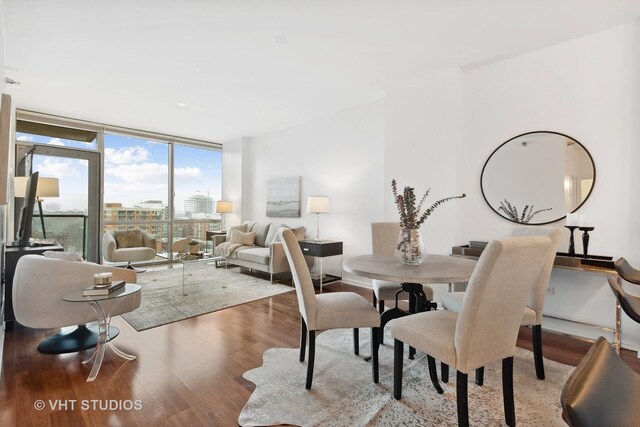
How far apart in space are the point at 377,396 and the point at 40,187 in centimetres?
482

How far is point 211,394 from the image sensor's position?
1.93 metres

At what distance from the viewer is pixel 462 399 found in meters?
1.48

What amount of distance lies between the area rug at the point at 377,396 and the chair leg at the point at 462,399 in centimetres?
25

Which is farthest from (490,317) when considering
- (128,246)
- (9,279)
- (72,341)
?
(128,246)

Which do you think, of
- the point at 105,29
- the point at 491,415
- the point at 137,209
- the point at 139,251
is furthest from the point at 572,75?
the point at 137,209

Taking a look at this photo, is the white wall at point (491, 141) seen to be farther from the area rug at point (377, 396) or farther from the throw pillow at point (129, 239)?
the throw pillow at point (129, 239)

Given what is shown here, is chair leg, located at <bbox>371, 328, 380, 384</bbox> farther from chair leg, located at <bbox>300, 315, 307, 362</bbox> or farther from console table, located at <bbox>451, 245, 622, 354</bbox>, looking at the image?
console table, located at <bbox>451, 245, 622, 354</bbox>

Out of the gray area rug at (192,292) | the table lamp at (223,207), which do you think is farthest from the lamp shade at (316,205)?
the table lamp at (223,207)

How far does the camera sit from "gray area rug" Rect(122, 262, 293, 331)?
333 cm

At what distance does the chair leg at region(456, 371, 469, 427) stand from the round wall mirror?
226cm

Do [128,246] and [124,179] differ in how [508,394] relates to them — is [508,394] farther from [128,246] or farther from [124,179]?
[124,179]

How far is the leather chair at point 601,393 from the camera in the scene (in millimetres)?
585

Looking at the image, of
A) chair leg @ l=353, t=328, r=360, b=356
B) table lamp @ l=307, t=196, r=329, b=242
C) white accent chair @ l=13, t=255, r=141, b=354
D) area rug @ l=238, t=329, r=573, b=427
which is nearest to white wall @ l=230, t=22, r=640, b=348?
table lamp @ l=307, t=196, r=329, b=242

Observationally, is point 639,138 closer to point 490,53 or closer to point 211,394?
point 490,53
